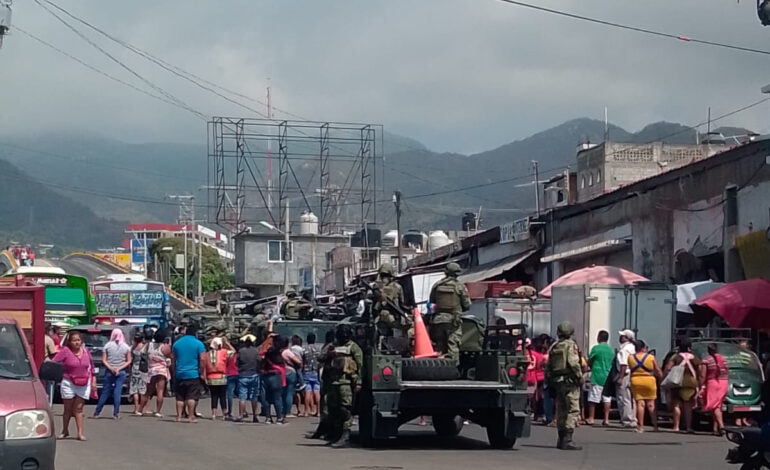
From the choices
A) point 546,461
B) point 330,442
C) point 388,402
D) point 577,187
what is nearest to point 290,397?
point 330,442

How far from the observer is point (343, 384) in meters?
17.2

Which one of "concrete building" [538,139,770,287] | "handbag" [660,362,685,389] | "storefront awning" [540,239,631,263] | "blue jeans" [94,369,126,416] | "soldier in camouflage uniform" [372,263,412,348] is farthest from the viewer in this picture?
"storefront awning" [540,239,631,263]

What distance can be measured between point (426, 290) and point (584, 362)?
17.4m

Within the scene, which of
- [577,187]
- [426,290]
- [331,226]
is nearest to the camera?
[426,290]

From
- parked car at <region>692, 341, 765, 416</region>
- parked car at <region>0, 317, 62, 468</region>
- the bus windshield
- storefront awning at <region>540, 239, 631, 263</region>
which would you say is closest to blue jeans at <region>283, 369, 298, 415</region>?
parked car at <region>692, 341, 765, 416</region>

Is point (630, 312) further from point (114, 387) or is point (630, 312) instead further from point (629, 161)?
point (629, 161)

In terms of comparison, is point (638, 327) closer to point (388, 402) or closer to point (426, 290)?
point (388, 402)

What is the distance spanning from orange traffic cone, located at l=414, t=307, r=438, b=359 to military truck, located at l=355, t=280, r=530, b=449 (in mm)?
286

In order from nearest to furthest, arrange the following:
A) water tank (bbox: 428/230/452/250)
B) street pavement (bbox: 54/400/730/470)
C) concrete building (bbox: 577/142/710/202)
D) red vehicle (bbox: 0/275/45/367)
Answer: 1. street pavement (bbox: 54/400/730/470)
2. red vehicle (bbox: 0/275/45/367)
3. concrete building (bbox: 577/142/710/202)
4. water tank (bbox: 428/230/452/250)

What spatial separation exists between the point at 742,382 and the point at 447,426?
531 cm

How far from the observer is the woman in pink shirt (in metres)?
17.8

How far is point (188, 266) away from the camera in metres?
106

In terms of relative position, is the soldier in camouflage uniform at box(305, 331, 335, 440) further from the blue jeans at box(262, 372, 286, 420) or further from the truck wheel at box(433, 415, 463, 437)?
the blue jeans at box(262, 372, 286, 420)

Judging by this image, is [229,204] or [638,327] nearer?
[638,327]
